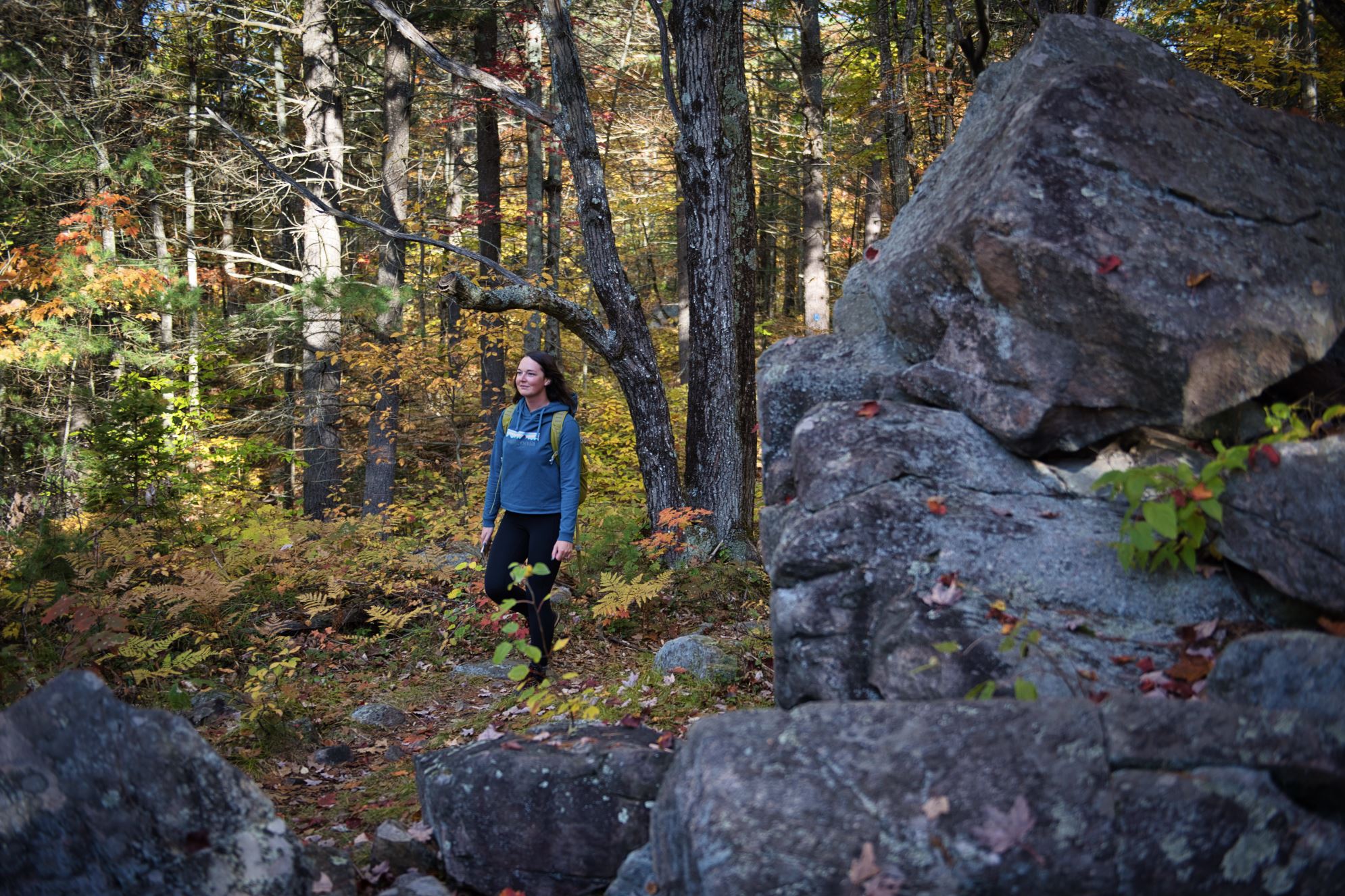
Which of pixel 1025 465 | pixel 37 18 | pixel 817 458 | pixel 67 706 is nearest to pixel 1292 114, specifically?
pixel 1025 465

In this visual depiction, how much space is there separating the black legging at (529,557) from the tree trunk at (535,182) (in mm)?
7549

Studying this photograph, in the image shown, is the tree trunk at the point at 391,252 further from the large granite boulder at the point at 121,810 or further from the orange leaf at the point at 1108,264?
the orange leaf at the point at 1108,264

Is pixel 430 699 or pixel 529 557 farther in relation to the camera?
pixel 430 699

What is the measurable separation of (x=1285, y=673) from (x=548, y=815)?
2770 mm

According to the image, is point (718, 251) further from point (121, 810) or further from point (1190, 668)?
point (121, 810)

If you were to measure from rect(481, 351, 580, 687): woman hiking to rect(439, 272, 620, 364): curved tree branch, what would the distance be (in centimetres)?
166

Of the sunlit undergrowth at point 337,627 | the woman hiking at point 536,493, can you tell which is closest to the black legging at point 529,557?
the woman hiking at point 536,493

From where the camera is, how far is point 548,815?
3559 millimetres

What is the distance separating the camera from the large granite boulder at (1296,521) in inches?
120

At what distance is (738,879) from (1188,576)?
2.29 metres

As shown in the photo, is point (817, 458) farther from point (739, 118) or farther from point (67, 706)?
point (739, 118)

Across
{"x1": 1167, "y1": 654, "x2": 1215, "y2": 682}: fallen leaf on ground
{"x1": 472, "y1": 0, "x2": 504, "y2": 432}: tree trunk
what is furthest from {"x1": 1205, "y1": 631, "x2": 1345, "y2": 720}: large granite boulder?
{"x1": 472, "y1": 0, "x2": 504, "y2": 432}: tree trunk

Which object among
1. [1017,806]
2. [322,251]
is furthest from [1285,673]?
[322,251]

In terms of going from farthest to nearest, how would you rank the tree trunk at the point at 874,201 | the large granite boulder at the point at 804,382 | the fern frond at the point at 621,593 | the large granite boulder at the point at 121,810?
the tree trunk at the point at 874,201 → the fern frond at the point at 621,593 → the large granite boulder at the point at 804,382 → the large granite boulder at the point at 121,810
